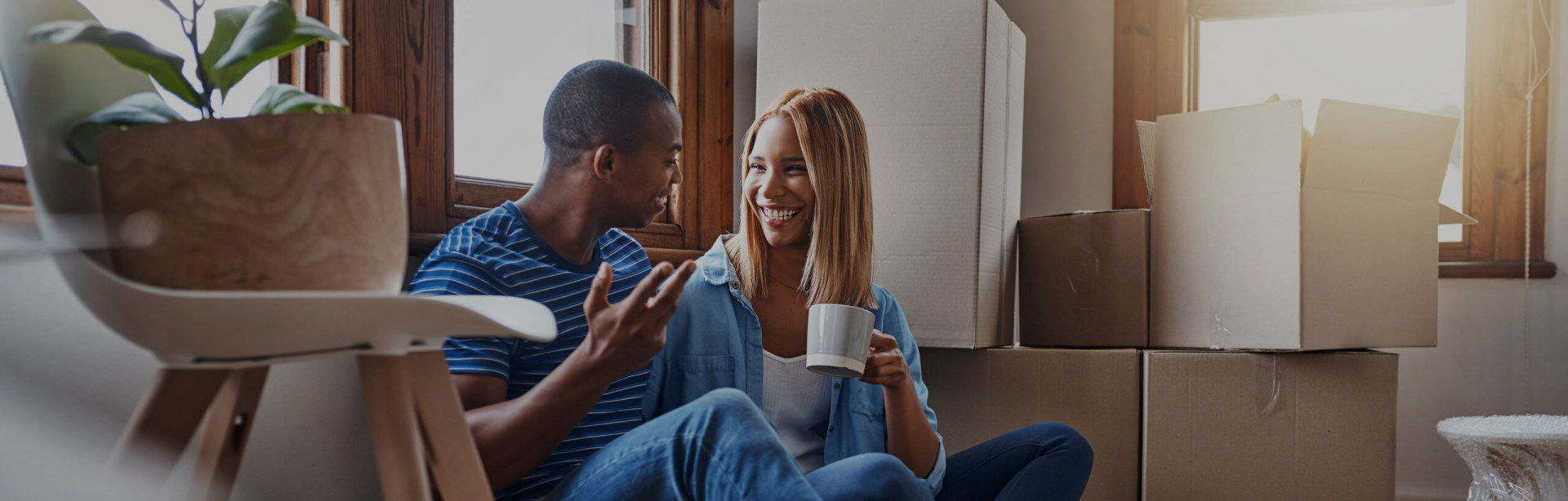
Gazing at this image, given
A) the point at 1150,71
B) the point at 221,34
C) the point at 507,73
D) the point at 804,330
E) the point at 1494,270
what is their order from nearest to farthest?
the point at 221,34, the point at 804,330, the point at 507,73, the point at 1494,270, the point at 1150,71

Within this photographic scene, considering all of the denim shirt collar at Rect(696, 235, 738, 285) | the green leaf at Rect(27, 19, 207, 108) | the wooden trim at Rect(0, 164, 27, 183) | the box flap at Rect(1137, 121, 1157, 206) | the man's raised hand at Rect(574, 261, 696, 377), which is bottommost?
the man's raised hand at Rect(574, 261, 696, 377)

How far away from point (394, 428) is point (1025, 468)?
0.85m

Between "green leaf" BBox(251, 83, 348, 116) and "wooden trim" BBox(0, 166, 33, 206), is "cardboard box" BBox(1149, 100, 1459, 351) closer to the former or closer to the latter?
"green leaf" BBox(251, 83, 348, 116)

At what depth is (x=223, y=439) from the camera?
22.2 inches

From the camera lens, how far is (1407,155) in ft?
4.49

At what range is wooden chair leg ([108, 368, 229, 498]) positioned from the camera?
1.65 ft

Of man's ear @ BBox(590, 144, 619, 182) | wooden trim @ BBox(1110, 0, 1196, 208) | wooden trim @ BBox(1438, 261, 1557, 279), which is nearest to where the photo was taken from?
man's ear @ BBox(590, 144, 619, 182)

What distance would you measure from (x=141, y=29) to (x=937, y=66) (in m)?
1.00

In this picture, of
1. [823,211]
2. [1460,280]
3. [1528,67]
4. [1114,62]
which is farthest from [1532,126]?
[823,211]

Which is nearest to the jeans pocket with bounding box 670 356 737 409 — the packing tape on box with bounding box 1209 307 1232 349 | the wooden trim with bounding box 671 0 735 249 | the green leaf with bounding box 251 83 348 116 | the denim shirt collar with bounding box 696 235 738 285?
the denim shirt collar with bounding box 696 235 738 285

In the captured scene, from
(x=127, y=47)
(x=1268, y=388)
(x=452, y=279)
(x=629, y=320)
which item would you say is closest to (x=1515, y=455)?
(x=1268, y=388)

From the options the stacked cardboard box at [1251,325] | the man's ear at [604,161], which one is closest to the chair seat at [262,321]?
the man's ear at [604,161]

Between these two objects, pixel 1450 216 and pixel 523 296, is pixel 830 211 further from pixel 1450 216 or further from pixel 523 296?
pixel 1450 216

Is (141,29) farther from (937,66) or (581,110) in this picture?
(937,66)
